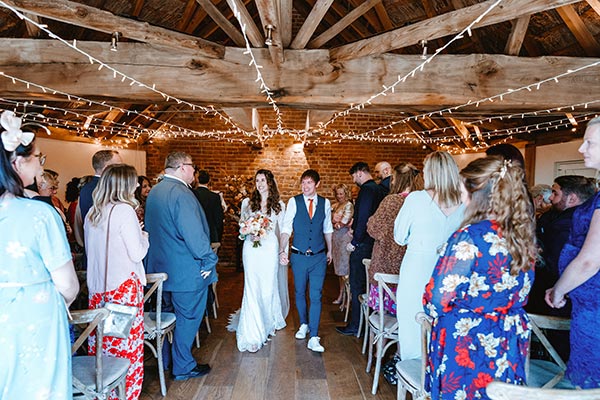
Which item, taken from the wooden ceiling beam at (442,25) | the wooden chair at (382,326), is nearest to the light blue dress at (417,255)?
the wooden chair at (382,326)

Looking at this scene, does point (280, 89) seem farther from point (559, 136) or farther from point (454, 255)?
point (559, 136)

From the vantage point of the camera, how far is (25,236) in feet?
5.25

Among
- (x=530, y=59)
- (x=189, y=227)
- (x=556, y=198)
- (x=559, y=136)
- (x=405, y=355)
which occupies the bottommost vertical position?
(x=405, y=355)

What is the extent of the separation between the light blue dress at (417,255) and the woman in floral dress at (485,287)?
0.91 meters

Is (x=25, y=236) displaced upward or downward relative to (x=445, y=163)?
downward

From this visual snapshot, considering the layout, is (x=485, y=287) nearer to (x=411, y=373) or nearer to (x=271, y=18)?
(x=411, y=373)

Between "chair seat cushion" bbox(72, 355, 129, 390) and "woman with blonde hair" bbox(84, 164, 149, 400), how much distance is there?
9.3 inches

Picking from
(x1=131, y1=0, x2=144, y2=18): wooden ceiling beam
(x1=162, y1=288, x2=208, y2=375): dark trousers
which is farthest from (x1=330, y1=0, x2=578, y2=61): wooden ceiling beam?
(x1=162, y1=288, x2=208, y2=375): dark trousers

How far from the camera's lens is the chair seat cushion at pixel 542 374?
2.09 metres

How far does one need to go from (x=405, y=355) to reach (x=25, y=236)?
2.49 m

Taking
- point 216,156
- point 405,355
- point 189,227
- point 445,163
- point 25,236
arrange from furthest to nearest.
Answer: point 216,156
point 189,227
point 405,355
point 445,163
point 25,236

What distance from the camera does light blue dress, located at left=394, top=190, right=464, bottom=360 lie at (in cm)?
290

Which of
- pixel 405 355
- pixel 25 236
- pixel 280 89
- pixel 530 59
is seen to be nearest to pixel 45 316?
pixel 25 236

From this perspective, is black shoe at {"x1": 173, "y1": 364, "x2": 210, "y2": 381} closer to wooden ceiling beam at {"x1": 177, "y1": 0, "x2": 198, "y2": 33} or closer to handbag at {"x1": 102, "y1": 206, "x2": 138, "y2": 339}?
handbag at {"x1": 102, "y1": 206, "x2": 138, "y2": 339}
